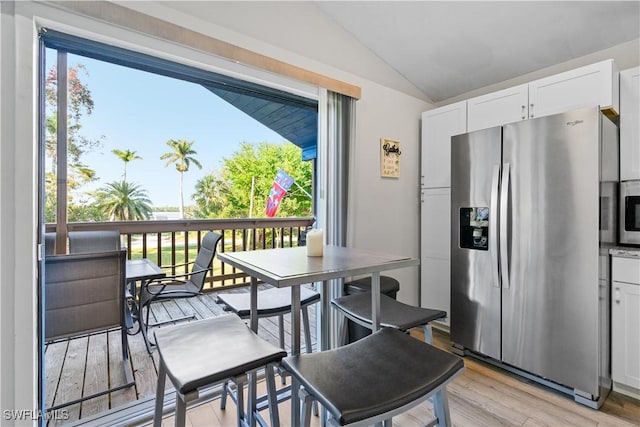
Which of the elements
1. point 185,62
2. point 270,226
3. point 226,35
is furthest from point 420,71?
point 270,226

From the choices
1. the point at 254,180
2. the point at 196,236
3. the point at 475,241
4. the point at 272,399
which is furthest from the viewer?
the point at 254,180

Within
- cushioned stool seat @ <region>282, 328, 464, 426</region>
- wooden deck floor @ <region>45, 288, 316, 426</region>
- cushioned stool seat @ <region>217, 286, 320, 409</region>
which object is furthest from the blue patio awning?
cushioned stool seat @ <region>282, 328, 464, 426</region>

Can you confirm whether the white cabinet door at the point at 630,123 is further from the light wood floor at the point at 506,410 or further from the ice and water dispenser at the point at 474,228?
the light wood floor at the point at 506,410

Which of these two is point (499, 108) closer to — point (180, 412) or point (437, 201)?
point (437, 201)

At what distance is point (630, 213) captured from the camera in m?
2.01

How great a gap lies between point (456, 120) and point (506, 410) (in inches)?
88.0

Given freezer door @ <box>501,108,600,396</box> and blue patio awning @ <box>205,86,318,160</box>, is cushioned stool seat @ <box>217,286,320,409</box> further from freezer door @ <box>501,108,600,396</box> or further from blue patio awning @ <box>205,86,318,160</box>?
blue patio awning @ <box>205,86,318,160</box>

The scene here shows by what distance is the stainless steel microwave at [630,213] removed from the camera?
199cm

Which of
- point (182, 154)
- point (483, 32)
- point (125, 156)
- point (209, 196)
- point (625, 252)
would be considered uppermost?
point (483, 32)

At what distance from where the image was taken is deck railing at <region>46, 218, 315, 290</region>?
3279 mm

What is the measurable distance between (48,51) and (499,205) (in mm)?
2847

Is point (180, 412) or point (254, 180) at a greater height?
point (254, 180)

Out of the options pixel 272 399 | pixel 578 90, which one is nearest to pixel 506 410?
pixel 272 399

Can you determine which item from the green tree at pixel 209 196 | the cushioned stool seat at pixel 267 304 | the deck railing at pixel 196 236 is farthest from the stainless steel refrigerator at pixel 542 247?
the green tree at pixel 209 196
